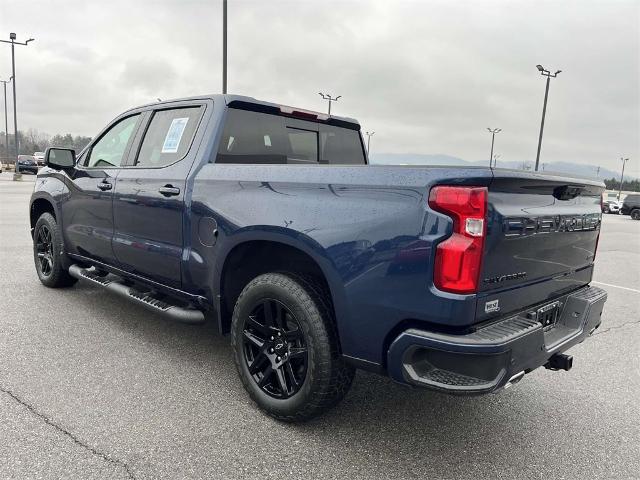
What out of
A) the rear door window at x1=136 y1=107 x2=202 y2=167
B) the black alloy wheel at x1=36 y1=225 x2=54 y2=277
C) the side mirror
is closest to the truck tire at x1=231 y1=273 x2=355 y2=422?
the rear door window at x1=136 y1=107 x2=202 y2=167

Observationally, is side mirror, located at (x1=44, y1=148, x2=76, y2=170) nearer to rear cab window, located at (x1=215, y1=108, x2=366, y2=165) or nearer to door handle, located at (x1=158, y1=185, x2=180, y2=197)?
door handle, located at (x1=158, y1=185, x2=180, y2=197)

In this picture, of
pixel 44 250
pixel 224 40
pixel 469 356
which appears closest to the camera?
→ pixel 469 356

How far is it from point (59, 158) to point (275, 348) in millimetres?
2987

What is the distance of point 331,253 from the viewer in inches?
95.0

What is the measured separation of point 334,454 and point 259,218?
129 cm

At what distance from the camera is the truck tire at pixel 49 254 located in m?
4.93

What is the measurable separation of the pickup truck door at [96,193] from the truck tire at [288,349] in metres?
1.81

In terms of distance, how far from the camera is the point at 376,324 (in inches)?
90.1

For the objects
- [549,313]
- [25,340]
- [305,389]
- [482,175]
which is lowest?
[25,340]

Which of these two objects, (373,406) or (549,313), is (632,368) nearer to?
(549,313)

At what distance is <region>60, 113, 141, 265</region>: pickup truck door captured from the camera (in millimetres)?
4082

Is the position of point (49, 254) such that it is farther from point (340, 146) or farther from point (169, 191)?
point (340, 146)

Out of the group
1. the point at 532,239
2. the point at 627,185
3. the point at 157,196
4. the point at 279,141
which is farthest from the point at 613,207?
the point at 627,185

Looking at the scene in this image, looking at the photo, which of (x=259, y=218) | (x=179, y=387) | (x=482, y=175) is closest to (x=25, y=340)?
(x=179, y=387)
